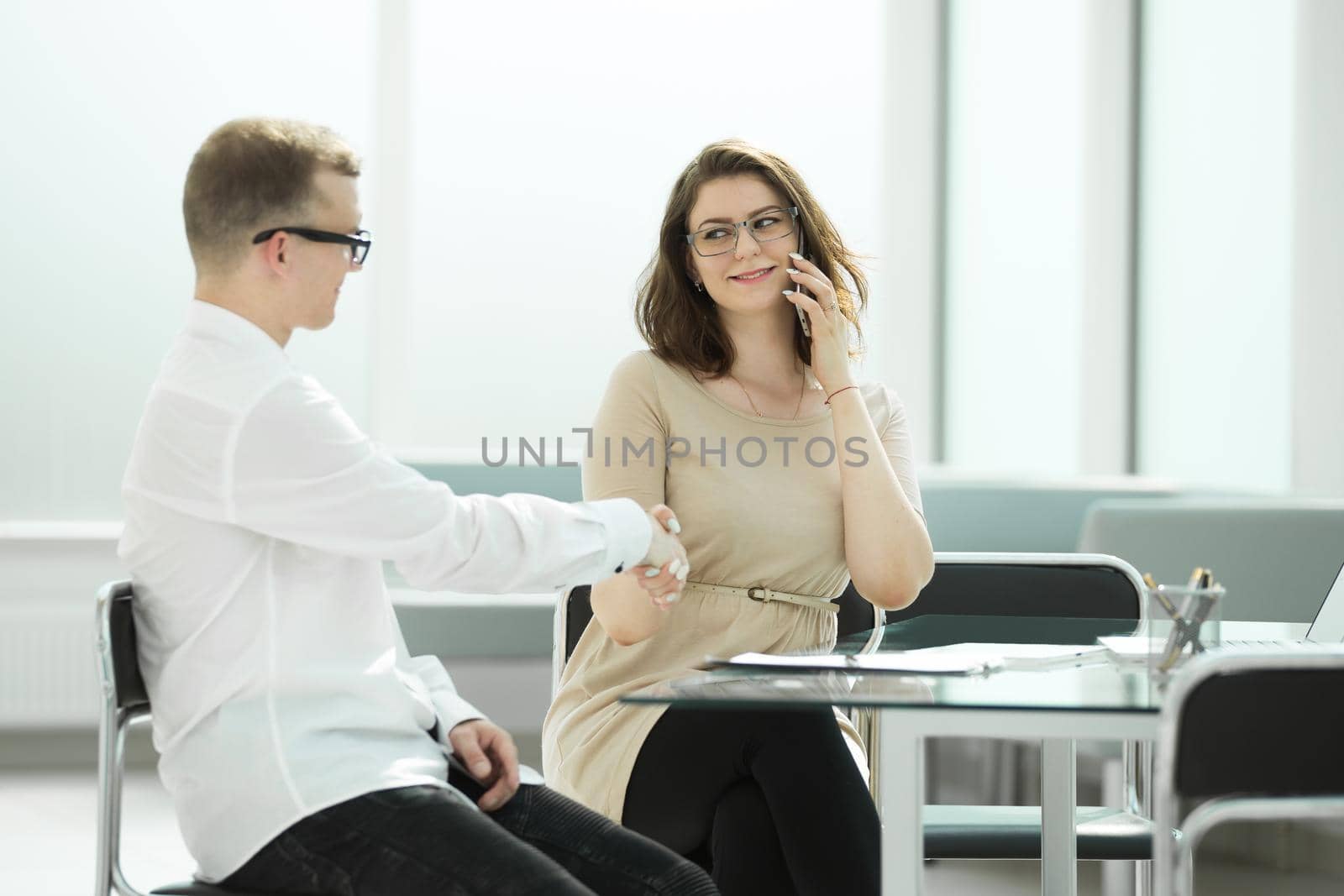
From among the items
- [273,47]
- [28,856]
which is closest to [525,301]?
[273,47]

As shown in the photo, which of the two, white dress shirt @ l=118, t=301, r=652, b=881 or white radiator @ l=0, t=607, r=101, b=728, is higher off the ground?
white dress shirt @ l=118, t=301, r=652, b=881

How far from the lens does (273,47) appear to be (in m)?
4.88

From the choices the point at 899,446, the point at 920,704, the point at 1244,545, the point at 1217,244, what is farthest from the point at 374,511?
the point at 1217,244

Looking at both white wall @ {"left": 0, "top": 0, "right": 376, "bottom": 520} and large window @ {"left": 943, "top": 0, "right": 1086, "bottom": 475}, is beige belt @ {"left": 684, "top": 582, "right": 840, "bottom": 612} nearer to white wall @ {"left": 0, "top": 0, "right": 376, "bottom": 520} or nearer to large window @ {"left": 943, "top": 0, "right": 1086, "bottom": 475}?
white wall @ {"left": 0, "top": 0, "right": 376, "bottom": 520}

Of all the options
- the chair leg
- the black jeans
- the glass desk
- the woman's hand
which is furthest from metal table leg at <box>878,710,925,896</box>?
the chair leg

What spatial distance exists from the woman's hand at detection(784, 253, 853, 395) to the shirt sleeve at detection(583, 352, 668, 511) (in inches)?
9.6

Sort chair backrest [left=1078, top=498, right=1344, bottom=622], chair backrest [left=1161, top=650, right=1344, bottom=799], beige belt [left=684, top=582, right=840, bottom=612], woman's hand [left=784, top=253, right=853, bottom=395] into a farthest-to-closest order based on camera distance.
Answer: chair backrest [left=1078, top=498, right=1344, bottom=622], woman's hand [left=784, top=253, right=853, bottom=395], beige belt [left=684, top=582, right=840, bottom=612], chair backrest [left=1161, top=650, right=1344, bottom=799]

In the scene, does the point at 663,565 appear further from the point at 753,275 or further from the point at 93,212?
the point at 93,212

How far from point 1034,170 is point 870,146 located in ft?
2.46

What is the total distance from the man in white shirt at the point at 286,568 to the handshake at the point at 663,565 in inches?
8.3

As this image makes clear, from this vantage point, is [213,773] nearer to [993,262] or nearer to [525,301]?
[525,301]

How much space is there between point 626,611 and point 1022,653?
529mm

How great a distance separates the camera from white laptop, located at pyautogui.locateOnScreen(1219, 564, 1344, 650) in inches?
68.1

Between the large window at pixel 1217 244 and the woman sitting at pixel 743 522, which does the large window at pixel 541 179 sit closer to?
the large window at pixel 1217 244
